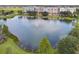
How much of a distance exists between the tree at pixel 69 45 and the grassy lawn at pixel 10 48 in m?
0.34

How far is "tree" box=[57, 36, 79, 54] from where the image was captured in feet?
7.82

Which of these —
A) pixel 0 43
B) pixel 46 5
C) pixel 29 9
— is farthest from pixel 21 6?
pixel 0 43

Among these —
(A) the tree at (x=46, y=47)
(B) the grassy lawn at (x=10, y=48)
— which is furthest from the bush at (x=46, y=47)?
(B) the grassy lawn at (x=10, y=48)

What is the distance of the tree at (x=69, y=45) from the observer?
7.82 feet

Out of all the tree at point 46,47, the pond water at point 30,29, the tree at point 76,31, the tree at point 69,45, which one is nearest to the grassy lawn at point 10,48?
the pond water at point 30,29

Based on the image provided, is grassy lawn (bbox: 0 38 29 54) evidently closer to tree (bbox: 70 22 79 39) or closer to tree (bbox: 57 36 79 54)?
tree (bbox: 57 36 79 54)

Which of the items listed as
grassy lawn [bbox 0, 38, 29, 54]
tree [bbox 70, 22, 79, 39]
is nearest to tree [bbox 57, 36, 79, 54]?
tree [bbox 70, 22, 79, 39]

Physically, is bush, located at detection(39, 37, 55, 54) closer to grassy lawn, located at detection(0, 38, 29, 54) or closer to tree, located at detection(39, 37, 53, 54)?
tree, located at detection(39, 37, 53, 54)

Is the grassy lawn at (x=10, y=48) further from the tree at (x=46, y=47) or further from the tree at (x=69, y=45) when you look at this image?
the tree at (x=69, y=45)

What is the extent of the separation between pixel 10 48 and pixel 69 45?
0.53m

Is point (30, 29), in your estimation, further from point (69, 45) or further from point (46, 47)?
point (69, 45)

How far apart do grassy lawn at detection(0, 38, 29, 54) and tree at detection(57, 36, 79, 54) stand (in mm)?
341

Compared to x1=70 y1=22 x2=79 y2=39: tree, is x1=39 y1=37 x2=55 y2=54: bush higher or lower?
lower

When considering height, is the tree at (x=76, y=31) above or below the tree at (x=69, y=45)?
above
